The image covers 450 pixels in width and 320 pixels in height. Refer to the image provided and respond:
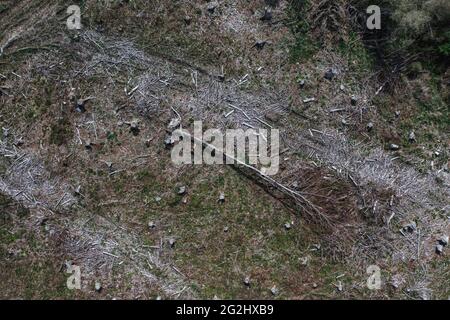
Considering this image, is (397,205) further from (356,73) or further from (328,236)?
(356,73)

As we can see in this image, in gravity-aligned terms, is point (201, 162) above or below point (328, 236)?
above

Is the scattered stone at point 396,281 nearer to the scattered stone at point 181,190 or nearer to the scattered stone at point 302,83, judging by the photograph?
the scattered stone at point 302,83

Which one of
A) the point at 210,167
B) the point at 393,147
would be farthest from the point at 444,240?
the point at 210,167

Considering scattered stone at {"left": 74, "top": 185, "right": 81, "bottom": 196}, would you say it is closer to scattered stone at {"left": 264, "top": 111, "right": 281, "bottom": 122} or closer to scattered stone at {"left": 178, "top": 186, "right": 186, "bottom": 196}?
scattered stone at {"left": 178, "top": 186, "right": 186, "bottom": 196}
